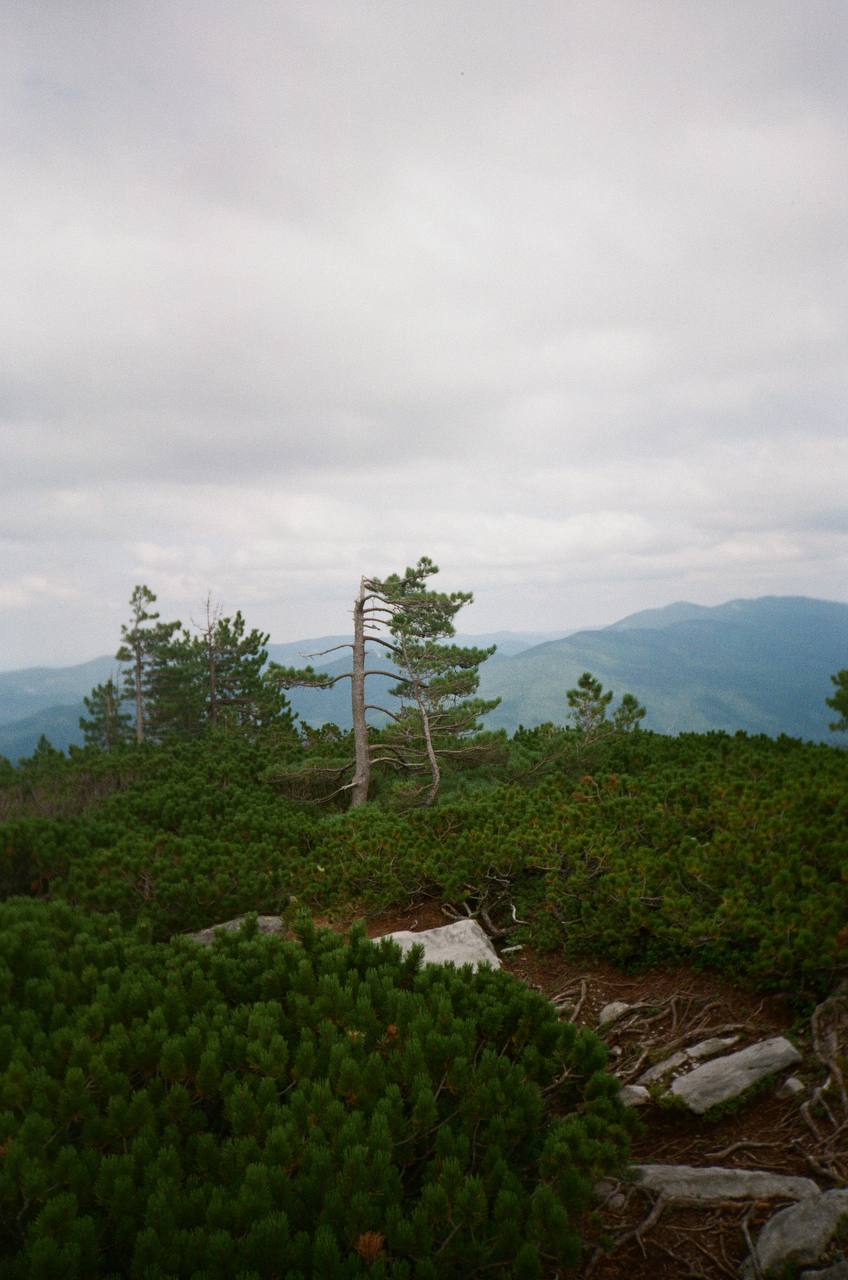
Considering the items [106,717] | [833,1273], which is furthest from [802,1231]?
[106,717]

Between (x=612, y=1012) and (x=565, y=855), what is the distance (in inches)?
75.7

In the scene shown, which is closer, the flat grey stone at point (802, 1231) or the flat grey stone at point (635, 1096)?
the flat grey stone at point (802, 1231)

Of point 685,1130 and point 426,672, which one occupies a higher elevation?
point 426,672

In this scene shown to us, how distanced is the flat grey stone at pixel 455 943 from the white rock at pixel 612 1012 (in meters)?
1.21

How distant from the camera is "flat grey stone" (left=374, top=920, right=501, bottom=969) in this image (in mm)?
6902

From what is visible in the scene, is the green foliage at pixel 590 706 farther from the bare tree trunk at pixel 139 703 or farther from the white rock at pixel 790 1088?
the bare tree trunk at pixel 139 703

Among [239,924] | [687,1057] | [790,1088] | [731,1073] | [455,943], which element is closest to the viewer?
[790,1088]

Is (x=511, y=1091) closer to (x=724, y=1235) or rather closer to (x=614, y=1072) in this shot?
(x=724, y=1235)

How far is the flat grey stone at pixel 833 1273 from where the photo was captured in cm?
257

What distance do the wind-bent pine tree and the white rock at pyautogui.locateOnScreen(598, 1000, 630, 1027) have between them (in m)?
9.11

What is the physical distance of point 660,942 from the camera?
6.31 metres

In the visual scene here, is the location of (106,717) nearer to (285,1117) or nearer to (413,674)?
(413,674)

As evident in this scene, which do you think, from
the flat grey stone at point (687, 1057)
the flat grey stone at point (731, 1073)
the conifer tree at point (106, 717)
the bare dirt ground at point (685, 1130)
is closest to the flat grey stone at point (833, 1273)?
the bare dirt ground at point (685, 1130)

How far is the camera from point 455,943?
7141mm
